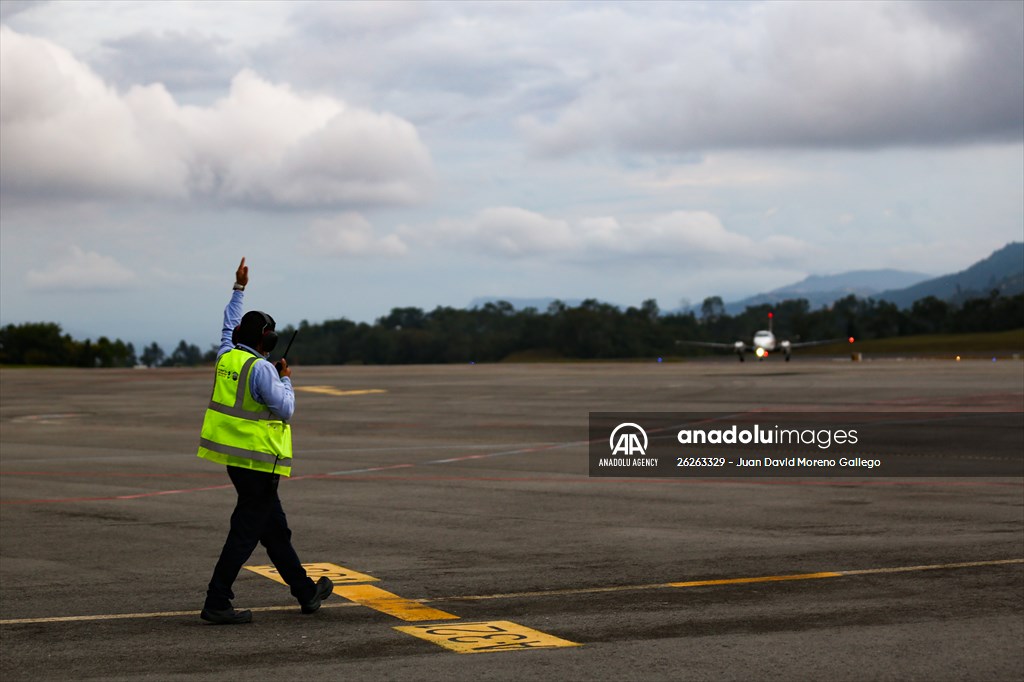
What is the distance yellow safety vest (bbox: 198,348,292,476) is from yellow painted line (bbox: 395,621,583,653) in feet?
5.60

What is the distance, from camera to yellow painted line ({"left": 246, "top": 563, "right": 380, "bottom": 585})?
1013cm

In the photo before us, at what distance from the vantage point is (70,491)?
666 inches

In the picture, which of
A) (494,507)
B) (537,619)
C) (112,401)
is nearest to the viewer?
(537,619)

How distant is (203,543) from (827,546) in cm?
688

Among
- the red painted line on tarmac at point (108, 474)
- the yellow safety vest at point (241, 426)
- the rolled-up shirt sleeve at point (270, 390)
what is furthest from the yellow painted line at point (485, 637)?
the red painted line on tarmac at point (108, 474)

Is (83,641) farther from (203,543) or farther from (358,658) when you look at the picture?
(203,543)

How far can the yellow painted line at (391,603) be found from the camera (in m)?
8.69

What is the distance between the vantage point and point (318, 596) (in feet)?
28.6

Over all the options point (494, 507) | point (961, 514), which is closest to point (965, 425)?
point (961, 514)

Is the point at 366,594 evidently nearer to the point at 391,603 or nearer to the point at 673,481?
the point at 391,603

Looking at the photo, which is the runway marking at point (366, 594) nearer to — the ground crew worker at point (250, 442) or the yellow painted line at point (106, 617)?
the ground crew worker at point (250, 442)

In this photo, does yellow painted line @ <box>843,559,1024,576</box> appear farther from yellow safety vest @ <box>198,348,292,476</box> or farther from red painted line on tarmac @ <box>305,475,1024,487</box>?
red painted line on tarmac @ <box>305,475,1024,487</box>

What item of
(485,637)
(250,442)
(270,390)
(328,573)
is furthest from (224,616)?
(328,573)

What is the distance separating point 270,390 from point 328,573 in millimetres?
2744
